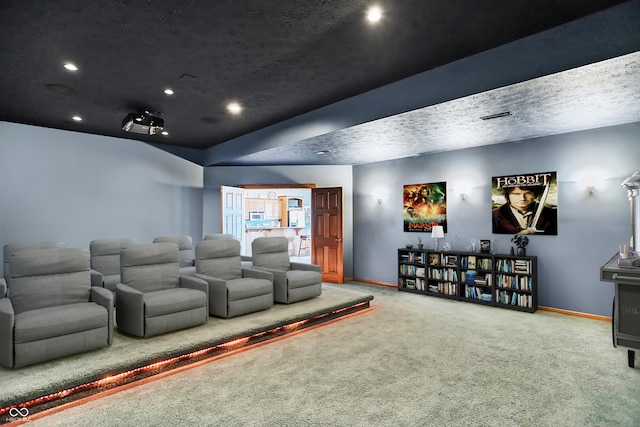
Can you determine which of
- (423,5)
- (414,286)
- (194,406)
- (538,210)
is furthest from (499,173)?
(194,406)

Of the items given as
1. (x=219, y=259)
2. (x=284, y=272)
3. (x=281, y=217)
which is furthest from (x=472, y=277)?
(x=281, y=217)

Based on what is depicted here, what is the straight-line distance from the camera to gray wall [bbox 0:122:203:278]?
18.9ft

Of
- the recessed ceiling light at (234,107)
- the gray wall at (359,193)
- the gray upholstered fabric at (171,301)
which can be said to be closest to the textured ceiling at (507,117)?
the gray wall at (359,193)

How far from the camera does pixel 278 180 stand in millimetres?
8258

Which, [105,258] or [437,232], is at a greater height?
[437,232]

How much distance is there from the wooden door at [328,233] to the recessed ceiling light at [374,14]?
502 centimetres

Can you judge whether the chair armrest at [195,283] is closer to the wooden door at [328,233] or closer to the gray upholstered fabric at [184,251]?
the gray upholstered fabric at [184,251]

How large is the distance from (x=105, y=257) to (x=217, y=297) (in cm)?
209

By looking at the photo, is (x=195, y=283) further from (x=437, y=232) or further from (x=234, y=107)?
(x=437, y=232)

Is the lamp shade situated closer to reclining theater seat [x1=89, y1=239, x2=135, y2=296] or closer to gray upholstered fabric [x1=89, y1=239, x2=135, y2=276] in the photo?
reclining theater seat [x1=89, y1=239, x2=135, y2=296]

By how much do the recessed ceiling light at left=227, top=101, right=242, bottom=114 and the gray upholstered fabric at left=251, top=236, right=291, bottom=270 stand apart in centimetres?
193

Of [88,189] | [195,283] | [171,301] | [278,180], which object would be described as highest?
[278,180]

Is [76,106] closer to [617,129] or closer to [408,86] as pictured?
[408,86]

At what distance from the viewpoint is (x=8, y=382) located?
2.72 m
